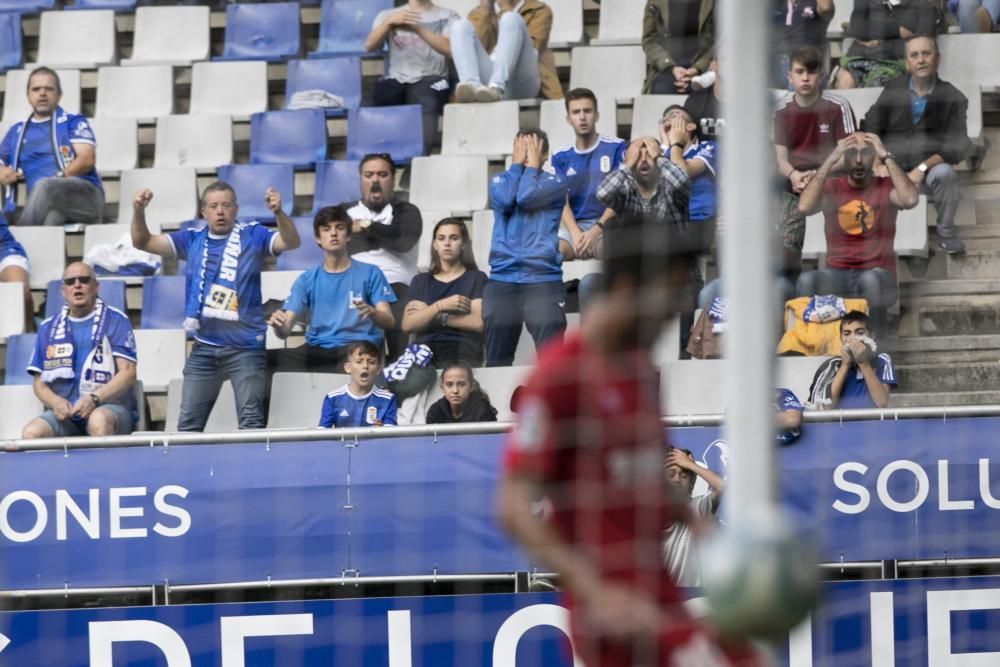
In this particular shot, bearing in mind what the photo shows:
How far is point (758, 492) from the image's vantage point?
2.69 metres

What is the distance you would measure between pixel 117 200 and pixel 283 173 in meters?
0.87

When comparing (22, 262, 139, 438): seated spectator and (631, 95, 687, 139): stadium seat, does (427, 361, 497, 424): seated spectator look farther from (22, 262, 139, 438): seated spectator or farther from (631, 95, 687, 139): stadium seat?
(631, 95, 687, 139): stadium seat

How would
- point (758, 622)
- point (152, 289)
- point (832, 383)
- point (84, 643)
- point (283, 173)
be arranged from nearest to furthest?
point (758, 622) → point (84, 643) → point (832, 383) → point (152, 289) → point (283, 173)

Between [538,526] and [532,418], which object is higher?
[532,418]

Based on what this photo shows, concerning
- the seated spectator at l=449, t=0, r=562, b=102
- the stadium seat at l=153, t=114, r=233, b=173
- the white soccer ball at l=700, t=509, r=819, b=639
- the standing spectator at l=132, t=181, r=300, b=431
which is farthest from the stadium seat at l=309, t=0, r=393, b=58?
the white soccer ball at l=700, t=509, r=819, b=639

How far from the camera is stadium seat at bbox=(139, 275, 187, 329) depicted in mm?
7543

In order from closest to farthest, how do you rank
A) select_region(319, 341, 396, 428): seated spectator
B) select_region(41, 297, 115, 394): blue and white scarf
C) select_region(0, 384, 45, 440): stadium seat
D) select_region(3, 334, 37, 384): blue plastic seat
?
select_region(319, 341, 396, 428): seated spectator < select_region(41, 297, 115, 394): blue and white scarf < select_region(0, 384, 45, 440): stadium seat < select_region(3, 334, 37, 384): blue plastic seat

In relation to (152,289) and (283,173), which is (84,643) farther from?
(283,173)

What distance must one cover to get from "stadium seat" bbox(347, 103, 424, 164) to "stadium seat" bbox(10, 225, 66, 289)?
143 cm

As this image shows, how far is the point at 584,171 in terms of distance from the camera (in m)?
6.89

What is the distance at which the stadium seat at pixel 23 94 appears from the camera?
28.6 feet

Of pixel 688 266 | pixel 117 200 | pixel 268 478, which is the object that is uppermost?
pixel 117 200

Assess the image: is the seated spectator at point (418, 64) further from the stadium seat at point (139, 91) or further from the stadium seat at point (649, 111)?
the stadium seat at point (139, 91)

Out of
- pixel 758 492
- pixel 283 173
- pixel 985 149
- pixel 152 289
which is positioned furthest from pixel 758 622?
pixel 283 173
